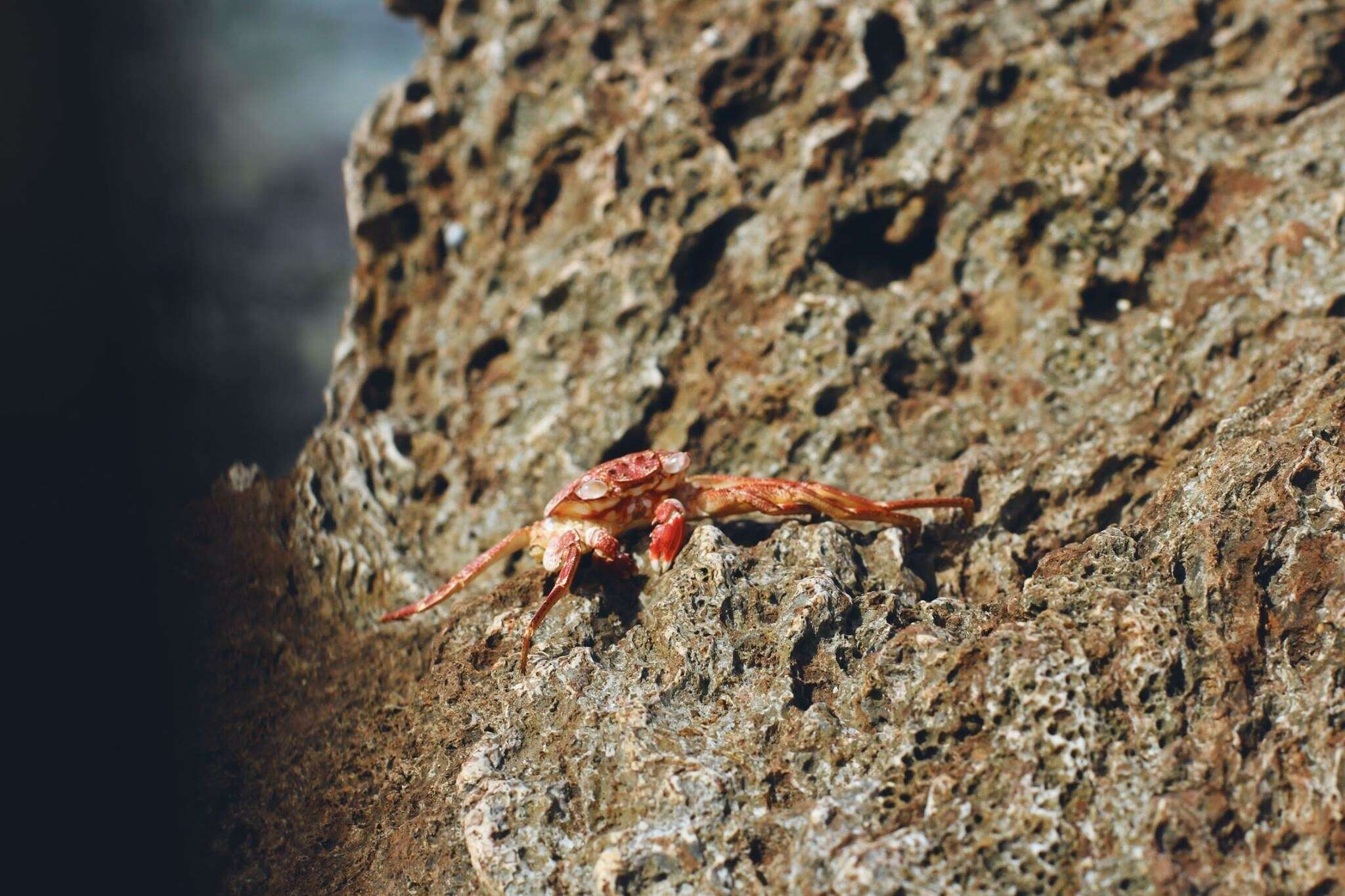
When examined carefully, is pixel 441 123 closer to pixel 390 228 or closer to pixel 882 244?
pixel 390 228

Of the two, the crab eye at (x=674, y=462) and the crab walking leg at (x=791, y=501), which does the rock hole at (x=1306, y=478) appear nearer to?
the crab walking leg at (x=791, y=501)

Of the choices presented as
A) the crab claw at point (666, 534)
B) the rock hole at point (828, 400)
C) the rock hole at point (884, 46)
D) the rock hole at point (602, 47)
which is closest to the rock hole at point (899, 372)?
the rock hole at point (828, 400)

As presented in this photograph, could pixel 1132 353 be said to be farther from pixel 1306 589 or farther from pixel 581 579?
pixel 581 579

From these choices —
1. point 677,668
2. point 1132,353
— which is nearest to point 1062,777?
point 677,668

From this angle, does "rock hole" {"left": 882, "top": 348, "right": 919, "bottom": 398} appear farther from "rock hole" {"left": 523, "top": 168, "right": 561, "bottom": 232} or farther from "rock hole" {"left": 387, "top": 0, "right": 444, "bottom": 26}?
"rock hole" {"left": 387, "top": 0, "right": 444, "bottom": 26}

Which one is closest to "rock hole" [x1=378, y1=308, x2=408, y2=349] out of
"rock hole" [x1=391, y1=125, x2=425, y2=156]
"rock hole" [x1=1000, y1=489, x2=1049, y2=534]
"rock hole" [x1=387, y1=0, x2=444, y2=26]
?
"rock hole" [x1=391, y1=125, x2=425, y2=156]

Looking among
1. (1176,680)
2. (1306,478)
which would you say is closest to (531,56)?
(1306,478)

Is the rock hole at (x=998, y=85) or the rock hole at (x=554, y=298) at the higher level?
the rock hole at (x=554, y=298)
